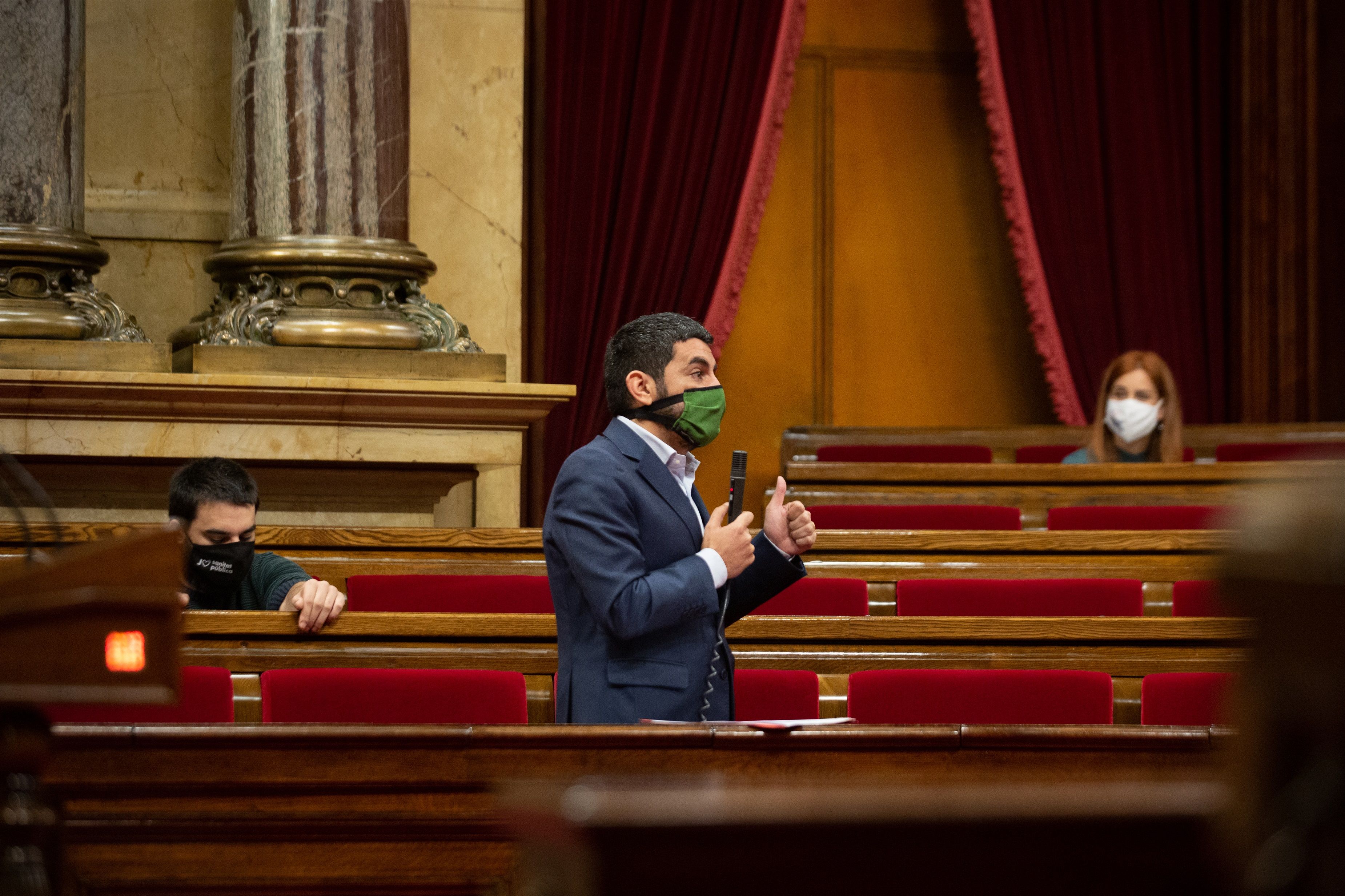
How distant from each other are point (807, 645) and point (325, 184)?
7.59ft

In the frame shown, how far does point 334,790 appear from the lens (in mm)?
1507

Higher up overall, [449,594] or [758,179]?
[758,179]

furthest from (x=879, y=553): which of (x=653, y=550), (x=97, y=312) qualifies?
(x=97, y=312)

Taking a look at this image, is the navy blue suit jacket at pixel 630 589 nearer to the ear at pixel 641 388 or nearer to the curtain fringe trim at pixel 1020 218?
the ear at pixel 641 388

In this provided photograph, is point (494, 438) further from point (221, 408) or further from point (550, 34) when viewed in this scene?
point (550, 34)

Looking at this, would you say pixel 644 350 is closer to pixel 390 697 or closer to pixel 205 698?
pixel 390 697

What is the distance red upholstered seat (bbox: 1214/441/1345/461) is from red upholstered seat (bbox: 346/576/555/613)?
249 centimetres

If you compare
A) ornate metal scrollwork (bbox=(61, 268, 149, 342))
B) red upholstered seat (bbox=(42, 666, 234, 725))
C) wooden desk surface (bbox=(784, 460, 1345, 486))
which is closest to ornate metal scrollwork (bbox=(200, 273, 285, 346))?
ornate metal scrollwork (bbox=(61, 268, 149, 342))

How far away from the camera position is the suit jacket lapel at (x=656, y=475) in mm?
1962

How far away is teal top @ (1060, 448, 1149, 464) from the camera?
13.9 ft

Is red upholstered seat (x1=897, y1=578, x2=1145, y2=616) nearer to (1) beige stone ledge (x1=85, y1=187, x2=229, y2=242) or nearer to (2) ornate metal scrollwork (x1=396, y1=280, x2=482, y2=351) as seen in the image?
(2) ornate metal scrollwork (x1=396, y1=280, x2=482, y2=351)

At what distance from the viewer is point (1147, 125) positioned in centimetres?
597

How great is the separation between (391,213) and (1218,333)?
358 centimetres

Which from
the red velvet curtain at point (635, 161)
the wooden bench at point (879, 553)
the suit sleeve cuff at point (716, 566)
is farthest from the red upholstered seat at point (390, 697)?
the red velvet curtain at point (635, 161)
